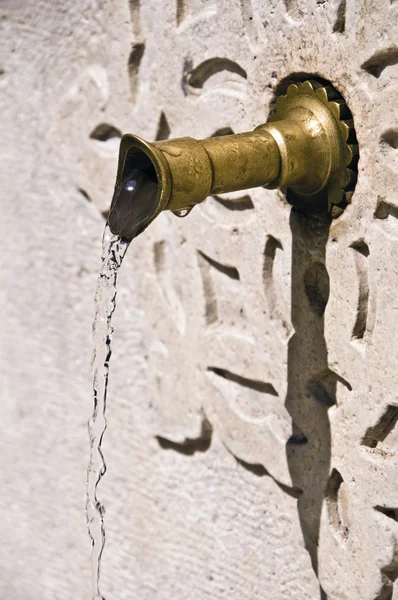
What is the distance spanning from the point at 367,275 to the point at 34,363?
64 cm

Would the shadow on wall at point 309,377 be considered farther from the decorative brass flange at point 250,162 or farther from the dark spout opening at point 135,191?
the dark spout opening at point 135,191

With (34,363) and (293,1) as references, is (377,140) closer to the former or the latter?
(293,1)

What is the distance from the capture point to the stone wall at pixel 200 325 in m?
0.78

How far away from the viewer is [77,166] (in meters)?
1.11

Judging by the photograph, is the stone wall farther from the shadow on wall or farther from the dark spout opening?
the dark spout opening

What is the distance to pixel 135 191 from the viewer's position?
2.42 ft

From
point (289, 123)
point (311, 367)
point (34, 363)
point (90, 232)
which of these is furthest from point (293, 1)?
point (34, 363)

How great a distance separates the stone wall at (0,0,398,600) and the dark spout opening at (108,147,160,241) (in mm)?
160

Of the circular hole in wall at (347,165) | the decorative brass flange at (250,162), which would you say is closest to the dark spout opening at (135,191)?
the decorative brass flange at (250,162)

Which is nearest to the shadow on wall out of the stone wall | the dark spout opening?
the stone wall

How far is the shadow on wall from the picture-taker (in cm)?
83

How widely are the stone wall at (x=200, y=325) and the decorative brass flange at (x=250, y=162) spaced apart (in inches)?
0.9

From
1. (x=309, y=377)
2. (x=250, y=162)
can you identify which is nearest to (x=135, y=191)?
(x=250, y=162)

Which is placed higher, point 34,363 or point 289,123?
point 289,123
